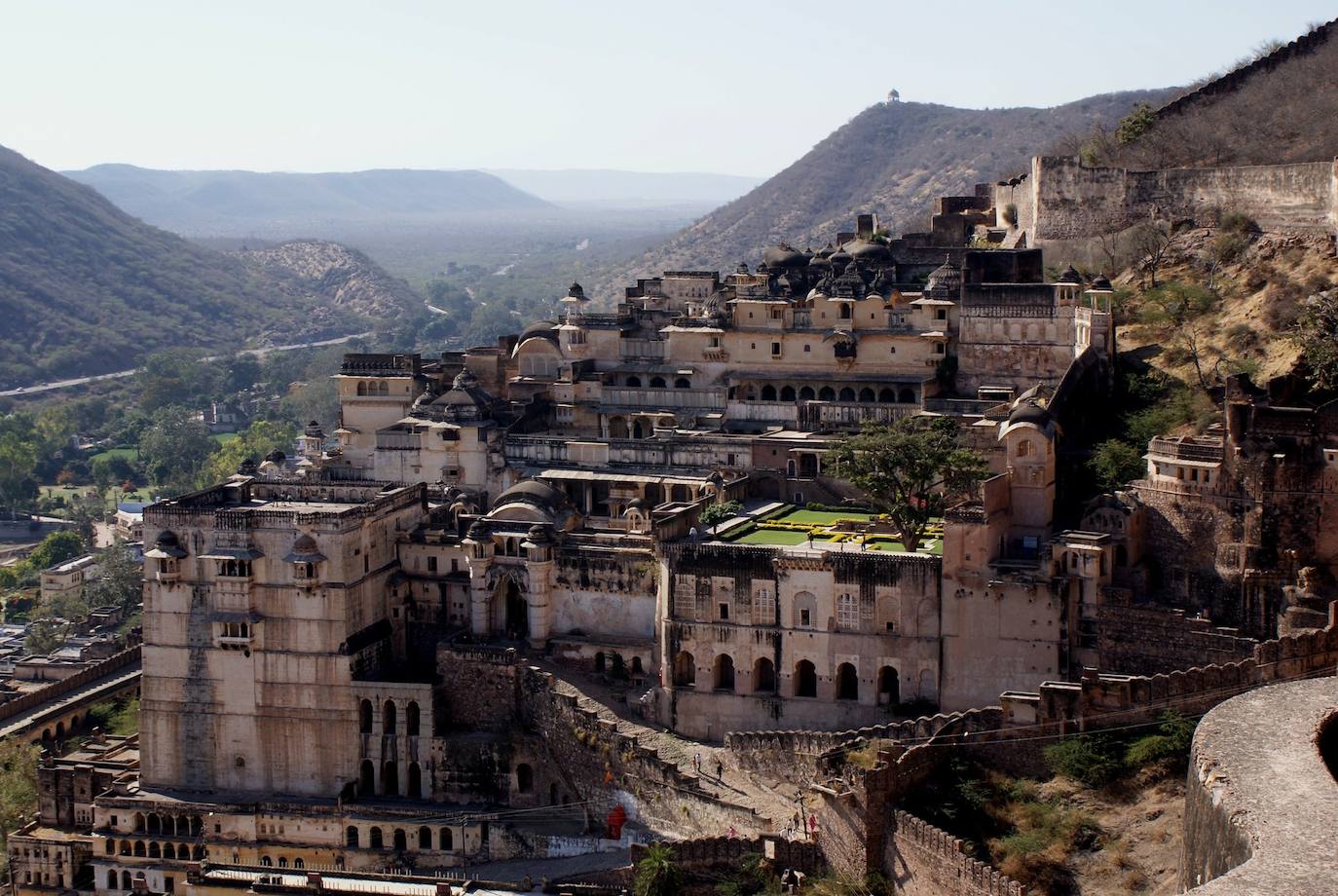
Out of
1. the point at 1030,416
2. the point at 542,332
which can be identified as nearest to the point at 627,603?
the point at 1030,416

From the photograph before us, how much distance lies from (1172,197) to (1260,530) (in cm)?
1886

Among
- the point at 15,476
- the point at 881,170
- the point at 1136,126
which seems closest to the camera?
the point at 1136,126

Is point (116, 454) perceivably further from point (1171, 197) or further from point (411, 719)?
point (411, 719)

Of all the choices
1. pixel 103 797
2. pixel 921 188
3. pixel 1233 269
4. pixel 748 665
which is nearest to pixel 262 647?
pixel 103 797

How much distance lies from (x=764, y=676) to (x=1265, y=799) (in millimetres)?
15611

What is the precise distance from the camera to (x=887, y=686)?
35.4 m

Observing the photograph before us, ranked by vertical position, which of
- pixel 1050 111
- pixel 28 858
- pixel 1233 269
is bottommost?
pixel 28 858

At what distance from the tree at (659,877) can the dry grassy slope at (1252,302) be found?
15.5 metres

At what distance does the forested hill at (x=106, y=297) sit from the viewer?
471 ft

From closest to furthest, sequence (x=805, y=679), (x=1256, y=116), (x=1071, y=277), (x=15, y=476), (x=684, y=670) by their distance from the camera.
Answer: (x=805, y=679) → (x=684, y=670) → (x=1071, y=277) → (x=1256, y=116) → (x=15, y=476)

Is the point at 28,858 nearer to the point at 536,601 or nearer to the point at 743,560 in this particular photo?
the point at 536,601

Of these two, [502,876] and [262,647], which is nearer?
[502,876]

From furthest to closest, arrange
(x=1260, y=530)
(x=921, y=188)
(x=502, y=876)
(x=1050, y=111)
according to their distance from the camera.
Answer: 1. (x=1050, y=111)
2. (x=921, y=188)
3. (x=502, y=876)
4. (x=1260, y=530)

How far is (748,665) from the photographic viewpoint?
3625 cm
